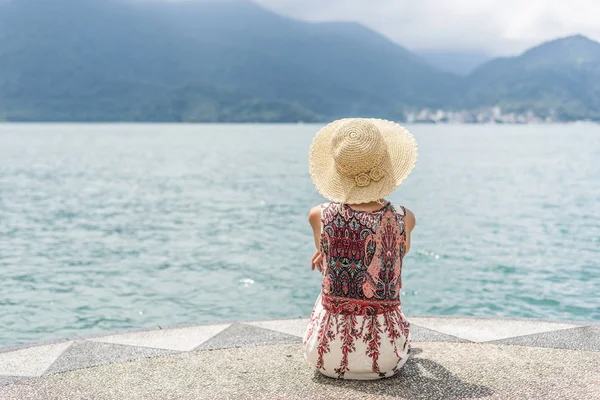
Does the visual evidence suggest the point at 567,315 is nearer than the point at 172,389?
No

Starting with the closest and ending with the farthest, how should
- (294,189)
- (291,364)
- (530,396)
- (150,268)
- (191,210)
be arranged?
(530,396), (291,364), (150,268), (191,210), (294,189)

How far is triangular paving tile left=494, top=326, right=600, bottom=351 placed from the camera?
6.81 m

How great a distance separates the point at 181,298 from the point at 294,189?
27.4 m

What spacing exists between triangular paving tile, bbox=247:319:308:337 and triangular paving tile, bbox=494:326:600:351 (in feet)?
6.74

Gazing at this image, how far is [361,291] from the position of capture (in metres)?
5.71

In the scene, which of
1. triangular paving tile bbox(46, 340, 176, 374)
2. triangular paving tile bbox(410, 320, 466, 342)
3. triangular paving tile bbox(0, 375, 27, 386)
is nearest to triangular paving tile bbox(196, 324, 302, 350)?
triangular paving tile bbox(46, 340, 176, 374)

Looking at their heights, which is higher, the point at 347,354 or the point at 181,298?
the point at 347,354

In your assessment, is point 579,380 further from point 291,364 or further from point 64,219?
point 64,219

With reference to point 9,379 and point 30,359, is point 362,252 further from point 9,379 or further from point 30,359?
point 30,359

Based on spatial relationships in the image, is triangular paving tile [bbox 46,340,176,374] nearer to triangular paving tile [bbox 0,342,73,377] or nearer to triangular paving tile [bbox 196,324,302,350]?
triangular paving tile [bbox 0,342,73,377]

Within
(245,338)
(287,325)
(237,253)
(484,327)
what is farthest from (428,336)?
(237,253)

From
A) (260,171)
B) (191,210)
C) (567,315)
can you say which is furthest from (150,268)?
(260,171)

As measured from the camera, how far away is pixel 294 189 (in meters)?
43.7

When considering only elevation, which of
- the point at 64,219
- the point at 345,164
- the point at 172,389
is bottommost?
the point at 64,219
